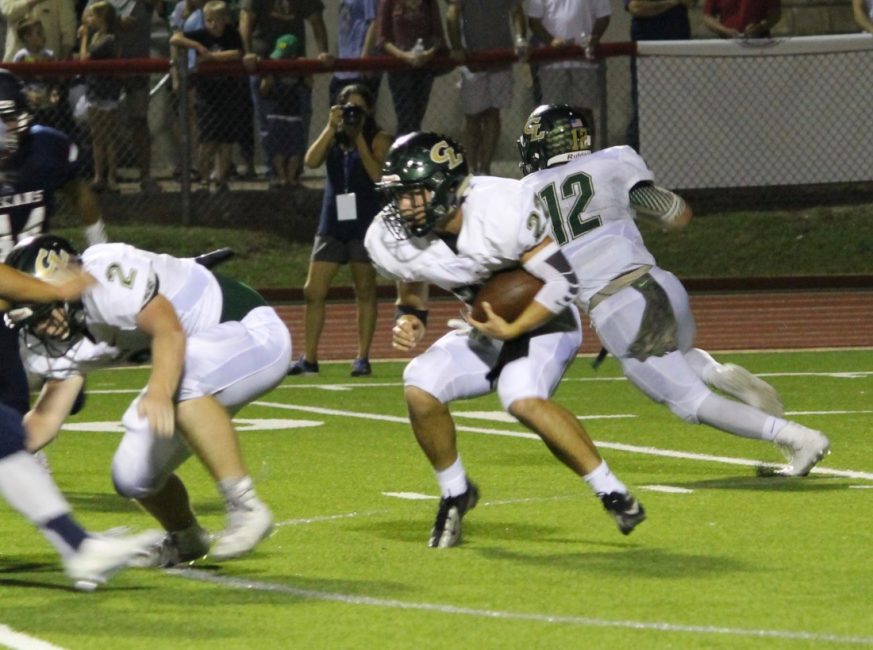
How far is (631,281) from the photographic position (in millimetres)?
8547

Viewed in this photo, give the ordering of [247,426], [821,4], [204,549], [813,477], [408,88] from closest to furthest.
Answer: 1. [204,549]
2. [813,477]
3. [247,426]
4. [408,88]
5. [821,4]

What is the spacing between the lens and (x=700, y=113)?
1750 cm

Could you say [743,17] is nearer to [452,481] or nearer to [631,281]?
[631,281]

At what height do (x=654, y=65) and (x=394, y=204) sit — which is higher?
(x=394, y=204)

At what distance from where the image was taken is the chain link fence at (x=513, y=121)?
17031 mm

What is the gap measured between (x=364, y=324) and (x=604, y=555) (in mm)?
6255

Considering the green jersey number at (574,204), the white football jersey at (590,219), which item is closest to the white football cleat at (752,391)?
the white football jersey at (590,219)

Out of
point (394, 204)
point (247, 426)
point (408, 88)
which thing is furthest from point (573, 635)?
point (408, 88)

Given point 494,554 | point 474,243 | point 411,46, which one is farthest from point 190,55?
point 494,554

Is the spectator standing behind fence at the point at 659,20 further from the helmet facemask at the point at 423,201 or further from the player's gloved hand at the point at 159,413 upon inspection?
the player's gloved hand at the point at 159,413

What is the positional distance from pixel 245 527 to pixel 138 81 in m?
11.2

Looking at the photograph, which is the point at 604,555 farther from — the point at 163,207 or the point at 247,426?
the point at 163,207

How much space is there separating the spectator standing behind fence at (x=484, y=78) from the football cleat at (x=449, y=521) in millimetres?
9741

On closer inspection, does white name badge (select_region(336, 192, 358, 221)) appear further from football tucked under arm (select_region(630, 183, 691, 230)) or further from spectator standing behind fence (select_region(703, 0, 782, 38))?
spectator standing behind fence (select_region(703, 0, 782, 38))
